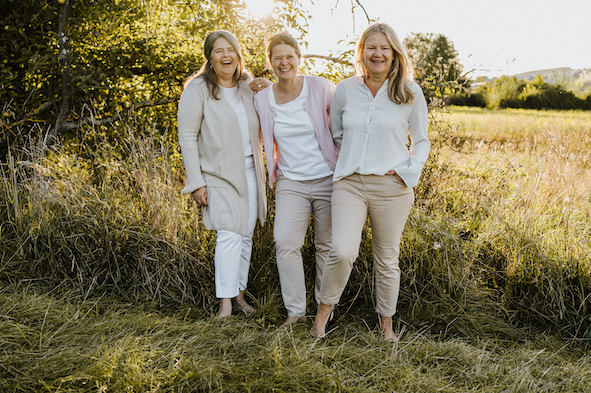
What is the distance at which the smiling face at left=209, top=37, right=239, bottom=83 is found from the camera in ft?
11.4

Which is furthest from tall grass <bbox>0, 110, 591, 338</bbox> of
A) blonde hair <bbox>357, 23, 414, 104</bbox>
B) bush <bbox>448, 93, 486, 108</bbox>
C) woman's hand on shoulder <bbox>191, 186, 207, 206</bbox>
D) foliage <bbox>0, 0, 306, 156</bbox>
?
bush <bbox>448, 93, 486, 108</bbox>

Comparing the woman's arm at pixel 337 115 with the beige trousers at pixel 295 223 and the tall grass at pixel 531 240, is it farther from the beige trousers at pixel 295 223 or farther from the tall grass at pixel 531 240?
the tall grass at pixel 531 240

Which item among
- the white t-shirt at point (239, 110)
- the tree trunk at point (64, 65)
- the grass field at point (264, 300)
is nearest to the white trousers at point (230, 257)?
Result: the white t-shirt at point (239, 110)

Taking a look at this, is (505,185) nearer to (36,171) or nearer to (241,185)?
(241,185)

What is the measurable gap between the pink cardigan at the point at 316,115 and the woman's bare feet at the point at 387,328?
1121 millimetres

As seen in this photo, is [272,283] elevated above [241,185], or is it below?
below

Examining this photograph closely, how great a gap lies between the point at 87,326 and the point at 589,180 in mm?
5636

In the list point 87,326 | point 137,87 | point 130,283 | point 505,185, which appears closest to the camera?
point 87,326

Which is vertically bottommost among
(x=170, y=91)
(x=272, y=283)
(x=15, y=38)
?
(x=272, y=283)

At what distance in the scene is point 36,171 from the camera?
4602 mm

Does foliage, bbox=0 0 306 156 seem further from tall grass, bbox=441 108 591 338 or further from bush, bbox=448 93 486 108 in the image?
bush, bbox=448 93 486 108

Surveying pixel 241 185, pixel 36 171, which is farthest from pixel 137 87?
pixel 241 185

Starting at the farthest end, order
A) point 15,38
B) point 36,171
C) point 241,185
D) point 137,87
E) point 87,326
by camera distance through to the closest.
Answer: point 15,38 < point 137,87 < point 36,171 < point 241,185 < point 87,326

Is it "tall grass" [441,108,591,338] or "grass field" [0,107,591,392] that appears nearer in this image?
"grass field" [0,107,591,392]
